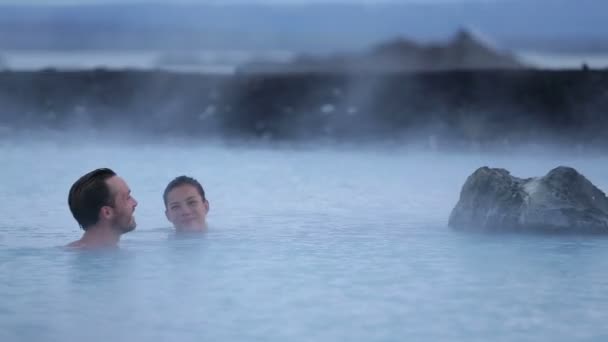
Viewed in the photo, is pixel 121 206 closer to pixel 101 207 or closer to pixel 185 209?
pixel 101 207

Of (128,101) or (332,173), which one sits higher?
(128,101)

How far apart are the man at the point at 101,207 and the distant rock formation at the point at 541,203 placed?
1885 mm

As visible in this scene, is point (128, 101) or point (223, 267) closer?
point (223, 267)

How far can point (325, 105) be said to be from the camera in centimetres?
1224

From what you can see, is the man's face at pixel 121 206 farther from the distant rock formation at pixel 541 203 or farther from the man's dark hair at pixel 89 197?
the distant rock formation at pixel 541 203

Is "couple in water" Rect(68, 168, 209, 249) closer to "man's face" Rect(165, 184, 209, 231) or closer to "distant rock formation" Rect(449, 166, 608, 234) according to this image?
"man's face" Rect(165, 184, 209, 231)

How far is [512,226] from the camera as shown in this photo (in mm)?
6281

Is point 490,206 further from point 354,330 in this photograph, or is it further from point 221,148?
point 221,148

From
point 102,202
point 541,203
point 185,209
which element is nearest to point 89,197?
point 102,202

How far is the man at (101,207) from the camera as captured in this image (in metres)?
5.64

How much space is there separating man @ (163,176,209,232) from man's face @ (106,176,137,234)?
0.68 metres

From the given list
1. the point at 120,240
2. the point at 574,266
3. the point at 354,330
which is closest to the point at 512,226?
the point at 574,266

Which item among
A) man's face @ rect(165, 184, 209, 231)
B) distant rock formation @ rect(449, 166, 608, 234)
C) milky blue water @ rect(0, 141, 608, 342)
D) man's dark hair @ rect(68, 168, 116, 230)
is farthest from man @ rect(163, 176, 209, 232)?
distant rock formation @ rect(449, 166, 608, 234)

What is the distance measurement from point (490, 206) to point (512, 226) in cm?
16
